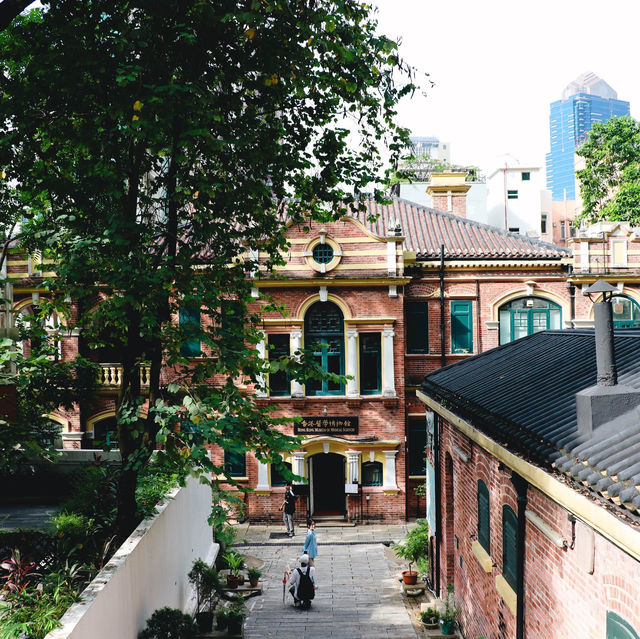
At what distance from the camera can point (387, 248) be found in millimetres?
22484

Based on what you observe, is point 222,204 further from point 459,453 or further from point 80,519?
point 459,453

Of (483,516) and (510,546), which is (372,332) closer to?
(483,516)

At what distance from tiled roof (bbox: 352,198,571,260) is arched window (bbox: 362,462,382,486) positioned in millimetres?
7331

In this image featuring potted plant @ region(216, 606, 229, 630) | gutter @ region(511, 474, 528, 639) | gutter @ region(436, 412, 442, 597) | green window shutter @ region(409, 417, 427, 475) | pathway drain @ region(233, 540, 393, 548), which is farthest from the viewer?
green window shutter @ region(409, 417, 427, 475)

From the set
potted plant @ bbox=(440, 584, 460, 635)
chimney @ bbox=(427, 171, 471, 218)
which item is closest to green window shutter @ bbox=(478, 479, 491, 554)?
potted plant @ bbox=(440, 584, 460, 635)

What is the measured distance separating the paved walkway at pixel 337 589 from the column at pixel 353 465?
5.24 ft

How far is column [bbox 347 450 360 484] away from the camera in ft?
73.5

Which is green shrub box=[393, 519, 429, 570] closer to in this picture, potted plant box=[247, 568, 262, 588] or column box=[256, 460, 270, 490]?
potted plant box=[247, 568, 262, 588]

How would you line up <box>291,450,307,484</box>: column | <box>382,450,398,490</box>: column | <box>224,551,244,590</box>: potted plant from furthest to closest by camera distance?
<box>382,450,398,490</box>: column < <box>291,450,307,484</box>: column < <box>224,551,244,590</box>: potted plant

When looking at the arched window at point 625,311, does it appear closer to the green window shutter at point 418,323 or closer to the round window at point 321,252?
the green window shutter at point 418,323

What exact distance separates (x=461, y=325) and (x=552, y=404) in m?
15.5

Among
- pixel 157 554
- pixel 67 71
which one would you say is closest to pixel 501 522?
pixel 157 554

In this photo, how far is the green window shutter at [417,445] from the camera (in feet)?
75.6

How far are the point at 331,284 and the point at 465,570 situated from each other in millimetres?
12093
